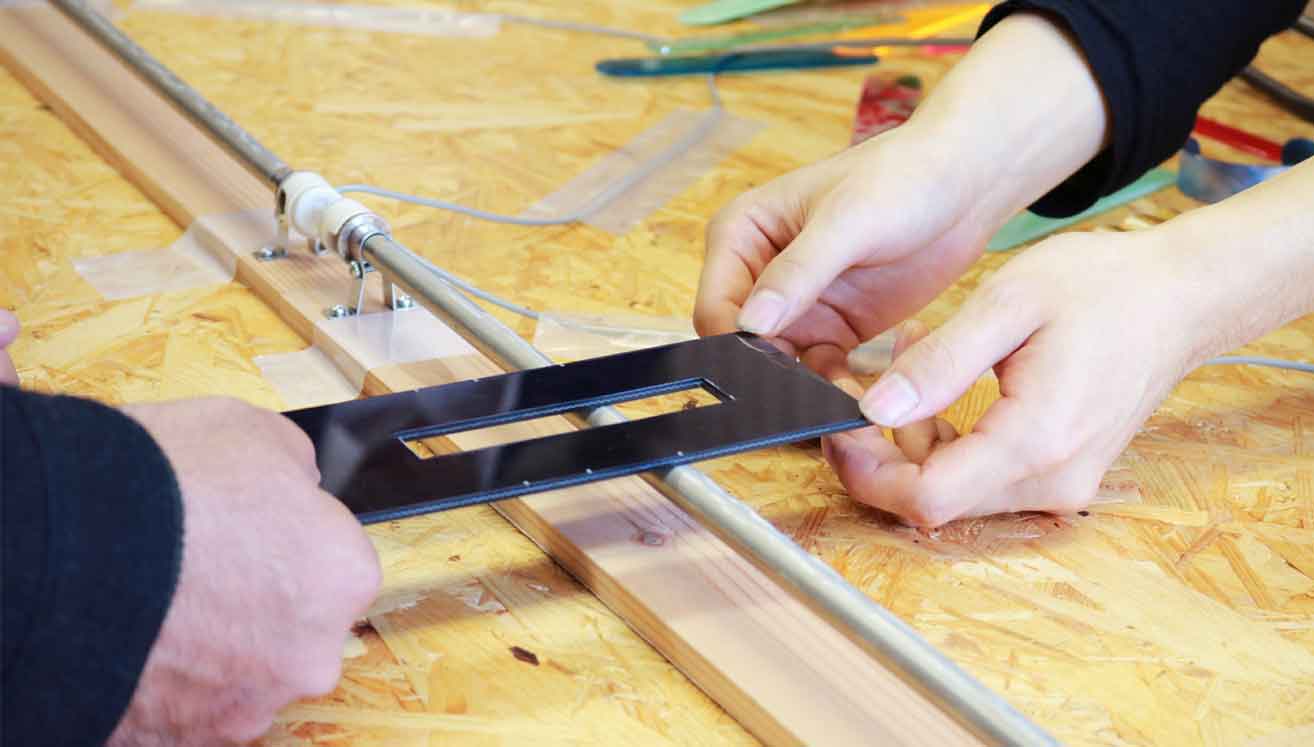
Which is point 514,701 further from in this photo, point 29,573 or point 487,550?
point 29,573

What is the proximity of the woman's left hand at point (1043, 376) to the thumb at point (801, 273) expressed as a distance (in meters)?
0.09

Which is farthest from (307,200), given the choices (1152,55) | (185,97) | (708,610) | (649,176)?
(1152,55)

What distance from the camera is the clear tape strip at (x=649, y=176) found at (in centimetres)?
121

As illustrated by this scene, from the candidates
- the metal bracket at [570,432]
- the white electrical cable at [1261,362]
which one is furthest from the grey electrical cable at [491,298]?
the white electrical cable at [1261,362]

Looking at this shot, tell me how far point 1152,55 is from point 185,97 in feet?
2.62

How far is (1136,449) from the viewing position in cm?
92

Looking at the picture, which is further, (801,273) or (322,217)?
(322,217)

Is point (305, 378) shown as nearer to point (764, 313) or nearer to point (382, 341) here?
point (382, 341)

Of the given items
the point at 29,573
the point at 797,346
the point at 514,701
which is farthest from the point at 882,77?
the point at 29,573

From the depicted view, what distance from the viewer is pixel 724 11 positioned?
176 centimetres

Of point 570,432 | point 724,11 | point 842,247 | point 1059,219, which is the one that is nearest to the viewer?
point 570,432

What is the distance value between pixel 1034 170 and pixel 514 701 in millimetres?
588

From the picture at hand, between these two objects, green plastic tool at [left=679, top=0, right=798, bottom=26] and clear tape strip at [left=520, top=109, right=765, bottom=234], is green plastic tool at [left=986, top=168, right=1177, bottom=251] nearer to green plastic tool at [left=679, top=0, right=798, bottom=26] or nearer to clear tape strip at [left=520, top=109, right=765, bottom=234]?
clear tape strip at [left=520, top=109, right=765, bottom=234]

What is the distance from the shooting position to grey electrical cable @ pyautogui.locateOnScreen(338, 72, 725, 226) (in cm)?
116
